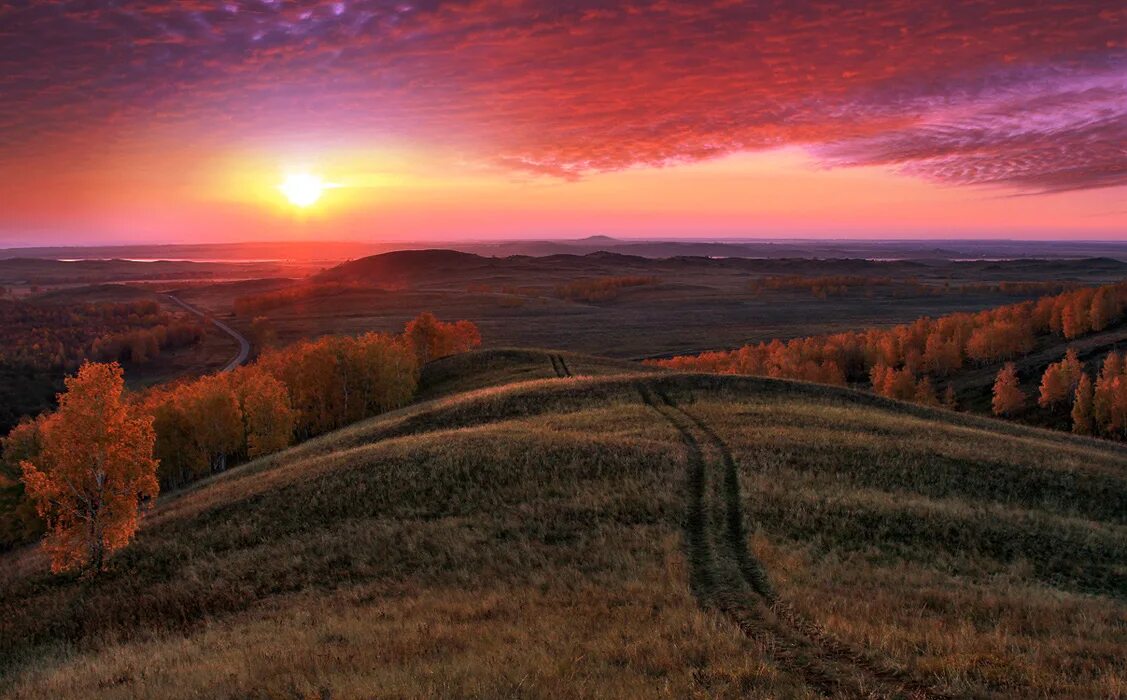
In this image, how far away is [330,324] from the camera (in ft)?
651

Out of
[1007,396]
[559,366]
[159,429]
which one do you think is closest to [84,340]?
[159,429]

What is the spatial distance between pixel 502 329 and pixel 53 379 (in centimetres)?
10549

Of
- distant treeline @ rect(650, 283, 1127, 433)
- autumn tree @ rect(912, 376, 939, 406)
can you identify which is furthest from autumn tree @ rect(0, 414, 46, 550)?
autumn tree @ rect(912, 376, 939, 406)

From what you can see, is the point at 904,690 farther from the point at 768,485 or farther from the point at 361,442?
the point at 361,442

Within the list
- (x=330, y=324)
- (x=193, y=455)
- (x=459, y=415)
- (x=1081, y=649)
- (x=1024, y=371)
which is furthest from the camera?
(x=330, y=324)

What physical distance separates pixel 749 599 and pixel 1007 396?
97.8 metres

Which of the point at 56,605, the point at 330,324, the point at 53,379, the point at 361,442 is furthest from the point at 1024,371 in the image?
the point at 53,379

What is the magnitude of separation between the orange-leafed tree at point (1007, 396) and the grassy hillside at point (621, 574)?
62065mm

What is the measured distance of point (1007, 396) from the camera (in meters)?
92.7

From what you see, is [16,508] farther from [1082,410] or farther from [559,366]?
[1082,410]

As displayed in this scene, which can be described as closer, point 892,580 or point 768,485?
point 892,580

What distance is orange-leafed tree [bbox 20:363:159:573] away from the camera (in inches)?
1019

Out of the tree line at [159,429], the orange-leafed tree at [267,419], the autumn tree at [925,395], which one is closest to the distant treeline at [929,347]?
the autumn tree at [925,395]

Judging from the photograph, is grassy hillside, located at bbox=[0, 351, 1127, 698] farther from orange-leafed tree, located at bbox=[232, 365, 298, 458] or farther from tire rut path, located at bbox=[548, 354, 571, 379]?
tire rut path, located at bbox=[548, 354, 571, 379]
